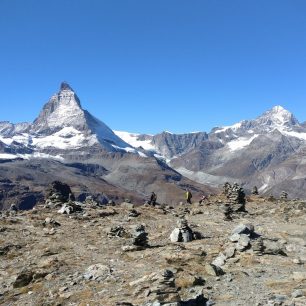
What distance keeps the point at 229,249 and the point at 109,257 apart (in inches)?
333

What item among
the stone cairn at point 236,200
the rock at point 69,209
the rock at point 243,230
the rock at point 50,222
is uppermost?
the stone cairn at point 236,200

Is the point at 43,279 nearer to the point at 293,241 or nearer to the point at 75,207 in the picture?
the point at 293,241

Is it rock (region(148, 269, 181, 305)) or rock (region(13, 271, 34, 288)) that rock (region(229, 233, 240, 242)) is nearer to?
rock (region(148, 269, 181, 305))

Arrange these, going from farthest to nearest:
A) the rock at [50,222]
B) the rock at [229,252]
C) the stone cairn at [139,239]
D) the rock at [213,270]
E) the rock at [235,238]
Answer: the rock at [50,222] → the stone cairn at [139,239] → the rock at [235,238] → the rock at [229,252] → the rock at [213,270]

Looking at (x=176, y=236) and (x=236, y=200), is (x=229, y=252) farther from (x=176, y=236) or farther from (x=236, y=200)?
(x=236, y=200)

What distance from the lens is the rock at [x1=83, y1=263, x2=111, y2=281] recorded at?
91.2 feet

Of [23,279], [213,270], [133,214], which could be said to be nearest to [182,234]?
[213,270]

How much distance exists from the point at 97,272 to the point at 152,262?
4.08 m

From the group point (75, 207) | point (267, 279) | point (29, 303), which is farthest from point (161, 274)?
point (75, 207)

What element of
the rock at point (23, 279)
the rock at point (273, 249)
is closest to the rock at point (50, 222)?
the rock at point (23, 279)

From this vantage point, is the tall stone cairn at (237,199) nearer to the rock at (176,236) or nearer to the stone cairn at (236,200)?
the stone cairn at (236,200)

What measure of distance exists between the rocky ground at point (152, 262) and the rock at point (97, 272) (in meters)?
0.06

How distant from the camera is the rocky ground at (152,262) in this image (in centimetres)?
2361

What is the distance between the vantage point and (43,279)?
29.1m
